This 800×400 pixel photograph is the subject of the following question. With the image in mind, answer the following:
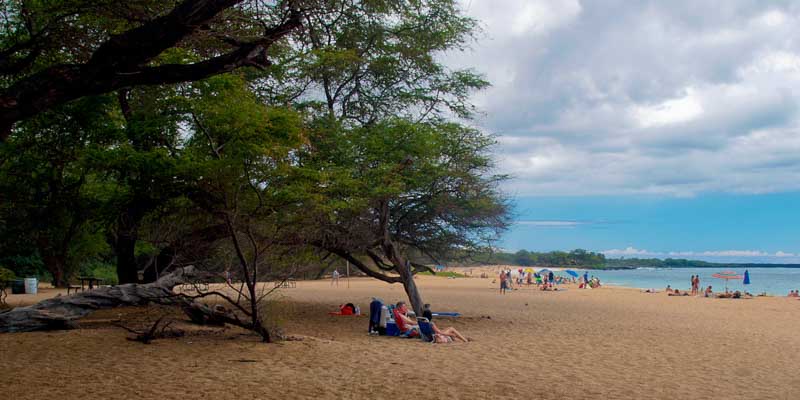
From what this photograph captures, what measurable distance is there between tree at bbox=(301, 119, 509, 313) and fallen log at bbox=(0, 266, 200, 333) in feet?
11.3

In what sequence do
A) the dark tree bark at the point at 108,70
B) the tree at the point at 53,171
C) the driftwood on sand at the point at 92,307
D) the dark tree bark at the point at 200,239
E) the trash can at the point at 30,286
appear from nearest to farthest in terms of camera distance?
the dark tree bark at the point at 108,70 < the driftwood on sand at the point at 92,307 < the dark tree bark at the point at 200,239 < the tree at the point at 53,171 < the trash can at the point at 30,286

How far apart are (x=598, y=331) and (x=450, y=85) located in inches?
324

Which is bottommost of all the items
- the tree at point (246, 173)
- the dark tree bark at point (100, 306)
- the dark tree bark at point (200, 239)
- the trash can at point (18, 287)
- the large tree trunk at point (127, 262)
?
the trash can at point (18, 287)

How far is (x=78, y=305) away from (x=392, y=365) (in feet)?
23.6

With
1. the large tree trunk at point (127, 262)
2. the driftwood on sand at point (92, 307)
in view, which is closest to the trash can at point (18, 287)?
the large tree trunk at point (127, 262)

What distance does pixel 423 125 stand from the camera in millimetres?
17531

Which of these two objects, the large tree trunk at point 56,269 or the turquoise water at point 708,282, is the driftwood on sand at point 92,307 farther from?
the turquoise water at point 708,282

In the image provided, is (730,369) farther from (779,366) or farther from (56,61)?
(56,61)

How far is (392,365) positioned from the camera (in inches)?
387

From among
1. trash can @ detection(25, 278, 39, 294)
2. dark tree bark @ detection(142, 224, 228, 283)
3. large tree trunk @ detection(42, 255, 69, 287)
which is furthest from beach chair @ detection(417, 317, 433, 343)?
large tree trunk @ detection(42, 255, 69, 287)

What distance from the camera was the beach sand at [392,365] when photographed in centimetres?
768

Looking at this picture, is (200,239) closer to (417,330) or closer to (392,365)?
(417,330)

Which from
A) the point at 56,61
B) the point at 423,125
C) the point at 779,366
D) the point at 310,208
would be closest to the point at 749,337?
the point at 779,366

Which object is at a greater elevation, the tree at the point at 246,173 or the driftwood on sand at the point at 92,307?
the tree at the point at 246,173
